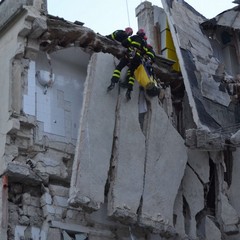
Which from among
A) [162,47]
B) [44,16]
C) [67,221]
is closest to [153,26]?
[162,47]

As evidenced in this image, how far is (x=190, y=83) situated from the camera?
47.8ft

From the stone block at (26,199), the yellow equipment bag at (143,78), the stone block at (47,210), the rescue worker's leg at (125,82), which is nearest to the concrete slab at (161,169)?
the yellow equipment bag at (143,78)

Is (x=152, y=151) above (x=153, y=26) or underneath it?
underneath

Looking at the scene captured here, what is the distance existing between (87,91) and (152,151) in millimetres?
1810

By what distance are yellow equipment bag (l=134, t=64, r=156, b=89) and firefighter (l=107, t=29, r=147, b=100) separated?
0.12 meters

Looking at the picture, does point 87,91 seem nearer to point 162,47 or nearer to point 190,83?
point 190,83

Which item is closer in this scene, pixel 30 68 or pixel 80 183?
pixel 80 183

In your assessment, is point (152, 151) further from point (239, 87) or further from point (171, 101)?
point (239, 87)

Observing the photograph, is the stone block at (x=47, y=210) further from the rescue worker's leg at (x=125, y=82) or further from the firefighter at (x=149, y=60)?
the firefighter at (x=149, y=60)

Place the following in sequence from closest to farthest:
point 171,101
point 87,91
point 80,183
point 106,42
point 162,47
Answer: point 80,183
point 87,91
point 106,42
point 171,101
point 162,47

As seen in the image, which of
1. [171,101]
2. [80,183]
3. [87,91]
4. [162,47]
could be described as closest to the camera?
[80,183]

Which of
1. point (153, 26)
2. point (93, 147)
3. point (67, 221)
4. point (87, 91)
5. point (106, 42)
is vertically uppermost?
point (153, 26)

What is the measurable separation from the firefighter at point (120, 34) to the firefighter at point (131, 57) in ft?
1.01

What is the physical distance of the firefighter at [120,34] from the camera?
548 inches
